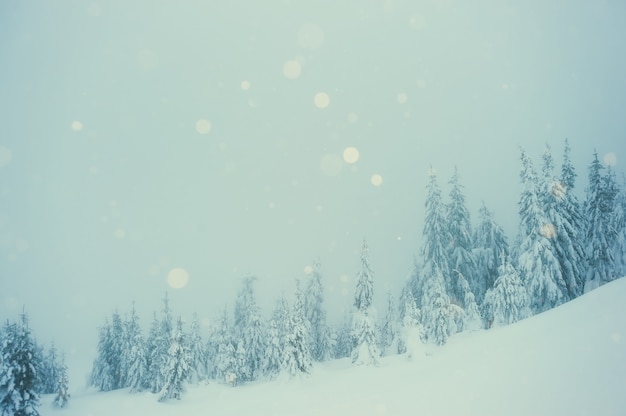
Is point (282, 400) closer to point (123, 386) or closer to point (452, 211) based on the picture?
point (452, 211)

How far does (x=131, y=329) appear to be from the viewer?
38312 mm

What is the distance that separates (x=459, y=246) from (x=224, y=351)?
24371mm

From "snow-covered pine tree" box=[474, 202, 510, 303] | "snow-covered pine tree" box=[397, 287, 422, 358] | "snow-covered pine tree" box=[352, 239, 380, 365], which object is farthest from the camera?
"snow-covered pine tree" box=[474, 202, 510, 303]

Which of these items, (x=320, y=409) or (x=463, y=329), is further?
(x=463, y=329)

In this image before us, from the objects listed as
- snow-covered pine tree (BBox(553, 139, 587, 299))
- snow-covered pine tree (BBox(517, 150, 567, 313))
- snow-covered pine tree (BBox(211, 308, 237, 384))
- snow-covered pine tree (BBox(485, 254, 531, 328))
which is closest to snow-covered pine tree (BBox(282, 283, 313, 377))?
snow-covered pine tree (BBox(211, 308, 237, 384))

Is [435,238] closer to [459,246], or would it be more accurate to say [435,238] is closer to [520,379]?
[459,246]

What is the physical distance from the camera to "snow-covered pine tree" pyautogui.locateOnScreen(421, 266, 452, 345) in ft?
82.9

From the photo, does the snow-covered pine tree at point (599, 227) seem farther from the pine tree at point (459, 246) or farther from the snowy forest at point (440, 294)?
the pine tree at point (459, 246)

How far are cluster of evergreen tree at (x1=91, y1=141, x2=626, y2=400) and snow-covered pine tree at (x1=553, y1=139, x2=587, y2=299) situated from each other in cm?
9

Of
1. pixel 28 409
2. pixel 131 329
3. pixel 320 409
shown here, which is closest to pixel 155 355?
pixel 131 329

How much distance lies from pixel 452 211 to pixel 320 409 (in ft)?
75.4

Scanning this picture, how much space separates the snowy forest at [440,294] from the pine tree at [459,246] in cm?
9

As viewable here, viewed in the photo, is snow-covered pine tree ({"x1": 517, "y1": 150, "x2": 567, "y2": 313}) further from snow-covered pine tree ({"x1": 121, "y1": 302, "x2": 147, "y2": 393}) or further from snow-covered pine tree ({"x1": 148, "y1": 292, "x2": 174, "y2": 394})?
snow-covered pine tree ({"x1": 121, "y1": 302, "x2": 147, "y2": 393})

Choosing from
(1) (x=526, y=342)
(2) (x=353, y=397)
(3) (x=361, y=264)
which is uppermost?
(3) (x=361, y=264)
